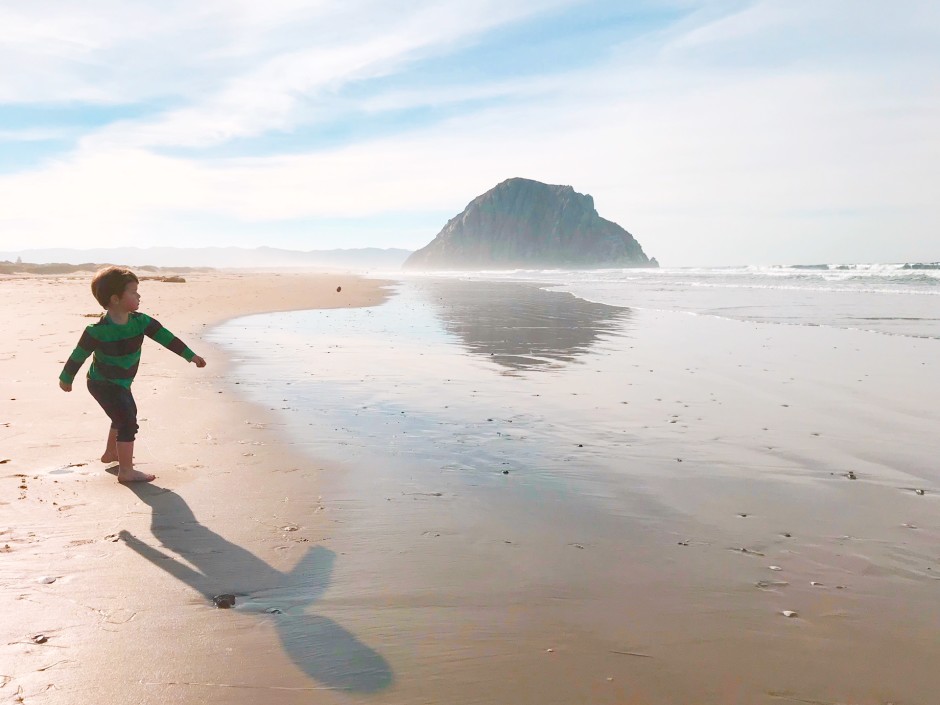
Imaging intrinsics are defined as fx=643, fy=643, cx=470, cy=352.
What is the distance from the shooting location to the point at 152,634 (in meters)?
3.26

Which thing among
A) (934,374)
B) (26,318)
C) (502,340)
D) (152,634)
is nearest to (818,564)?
(152,634)

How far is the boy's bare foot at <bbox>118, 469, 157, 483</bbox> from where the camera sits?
18.3 feet

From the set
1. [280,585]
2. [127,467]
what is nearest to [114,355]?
[127,467]

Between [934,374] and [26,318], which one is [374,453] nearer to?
[934,374]

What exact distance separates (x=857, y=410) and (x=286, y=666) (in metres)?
8.13

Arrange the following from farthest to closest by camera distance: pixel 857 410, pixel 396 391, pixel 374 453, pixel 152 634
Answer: pixel 396 391 < pixel 857 410 < pixel 374 453 < pixel 152 634

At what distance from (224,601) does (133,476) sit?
256 cm

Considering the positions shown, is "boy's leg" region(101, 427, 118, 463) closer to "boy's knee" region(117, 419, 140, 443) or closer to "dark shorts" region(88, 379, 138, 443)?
"dark shorts" region(88, 379, 138, 443)

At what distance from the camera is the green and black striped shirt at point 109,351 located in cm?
589

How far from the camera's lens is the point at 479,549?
4.38m

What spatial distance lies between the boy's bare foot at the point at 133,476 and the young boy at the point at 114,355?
0.02 meters

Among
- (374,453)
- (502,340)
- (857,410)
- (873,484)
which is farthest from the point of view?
(502,340)

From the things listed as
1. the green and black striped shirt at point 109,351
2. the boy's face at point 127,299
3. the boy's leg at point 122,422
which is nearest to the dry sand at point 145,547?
the boy's leg at point 122,422

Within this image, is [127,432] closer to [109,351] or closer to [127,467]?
[127,467]
